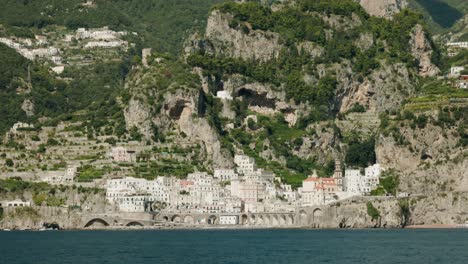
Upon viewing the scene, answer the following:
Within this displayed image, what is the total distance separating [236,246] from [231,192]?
50.4 meters

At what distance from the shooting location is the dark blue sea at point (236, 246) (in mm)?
129250

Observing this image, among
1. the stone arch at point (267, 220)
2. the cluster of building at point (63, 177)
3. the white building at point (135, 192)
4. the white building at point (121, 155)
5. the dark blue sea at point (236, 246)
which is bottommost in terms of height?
the dark blue sea at point (236, 246)

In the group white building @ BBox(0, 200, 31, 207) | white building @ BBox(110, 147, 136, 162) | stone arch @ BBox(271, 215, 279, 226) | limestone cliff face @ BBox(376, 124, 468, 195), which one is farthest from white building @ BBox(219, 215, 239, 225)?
white building @ BBox(0, 200, 31, 207)

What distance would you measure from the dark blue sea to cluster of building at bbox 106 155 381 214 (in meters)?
12.3

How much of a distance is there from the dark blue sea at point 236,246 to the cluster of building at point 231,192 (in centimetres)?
1226

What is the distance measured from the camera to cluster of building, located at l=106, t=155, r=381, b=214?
190250 millimetres

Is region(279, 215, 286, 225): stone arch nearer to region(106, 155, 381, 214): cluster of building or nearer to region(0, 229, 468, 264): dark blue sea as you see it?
region(106, 155, 381, 214): cluster of building

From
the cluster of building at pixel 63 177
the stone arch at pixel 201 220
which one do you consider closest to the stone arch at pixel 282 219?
the stone arch at pixel 201 220

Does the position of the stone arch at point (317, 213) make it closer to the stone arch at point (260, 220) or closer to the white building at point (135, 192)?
the stone arch at point (260, 220)

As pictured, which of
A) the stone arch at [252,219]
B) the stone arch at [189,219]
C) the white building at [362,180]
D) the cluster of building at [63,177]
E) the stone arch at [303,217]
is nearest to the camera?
the stone arch at [303,217]

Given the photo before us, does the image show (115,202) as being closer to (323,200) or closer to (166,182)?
(166,182)

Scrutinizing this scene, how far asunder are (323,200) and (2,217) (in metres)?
38.8

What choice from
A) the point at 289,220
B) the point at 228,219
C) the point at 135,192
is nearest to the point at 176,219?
the point at 135,192

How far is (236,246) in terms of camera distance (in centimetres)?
14738
